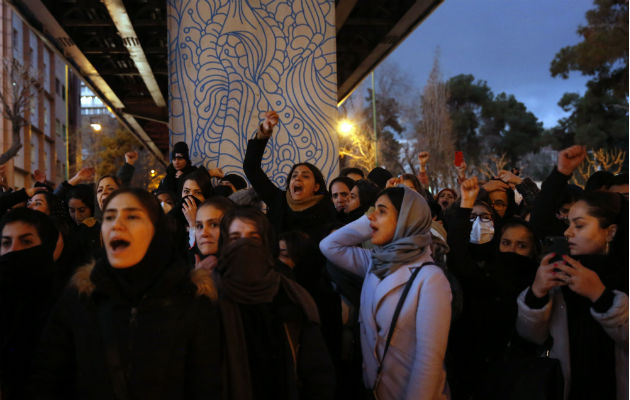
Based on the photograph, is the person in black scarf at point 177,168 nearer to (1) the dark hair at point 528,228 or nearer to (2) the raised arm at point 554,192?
(1) the dark hair at point 528,228

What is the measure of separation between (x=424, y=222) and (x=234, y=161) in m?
4.45

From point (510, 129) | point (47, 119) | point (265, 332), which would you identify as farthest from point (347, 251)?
point (510, 129)

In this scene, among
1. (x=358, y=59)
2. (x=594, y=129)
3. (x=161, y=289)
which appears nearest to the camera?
(x=161, y=289)

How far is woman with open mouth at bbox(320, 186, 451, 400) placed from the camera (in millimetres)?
3033

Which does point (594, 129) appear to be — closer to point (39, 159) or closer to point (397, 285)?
point (39, 159)

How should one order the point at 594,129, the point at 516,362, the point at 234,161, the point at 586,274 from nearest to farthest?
the point at 586,274
the point at 516,362
the point at 234,161
the point at 594,129

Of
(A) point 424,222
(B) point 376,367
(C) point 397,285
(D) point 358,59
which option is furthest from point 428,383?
(D) point 358,59

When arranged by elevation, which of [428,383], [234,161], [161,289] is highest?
[234,161]

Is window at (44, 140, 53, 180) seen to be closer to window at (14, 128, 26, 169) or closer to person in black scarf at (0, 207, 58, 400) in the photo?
window at (14, 128, 26, 169)

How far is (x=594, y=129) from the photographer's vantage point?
37.2 m

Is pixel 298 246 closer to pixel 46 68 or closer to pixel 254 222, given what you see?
pixel 254 222

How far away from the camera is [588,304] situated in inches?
118

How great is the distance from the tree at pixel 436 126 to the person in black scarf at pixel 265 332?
42949 millimetres

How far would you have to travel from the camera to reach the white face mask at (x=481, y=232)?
14.4 ft
